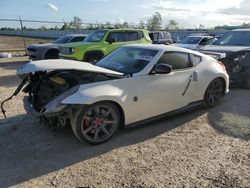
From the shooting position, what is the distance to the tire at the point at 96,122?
14.6ft

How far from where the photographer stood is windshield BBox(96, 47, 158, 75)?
5.28 metres

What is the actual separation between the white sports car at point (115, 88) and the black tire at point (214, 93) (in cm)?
14

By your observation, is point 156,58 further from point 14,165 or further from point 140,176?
point 14,165

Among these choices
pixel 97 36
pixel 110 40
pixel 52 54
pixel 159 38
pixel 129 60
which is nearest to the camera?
pixel 129 60

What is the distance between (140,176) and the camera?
3.78 m

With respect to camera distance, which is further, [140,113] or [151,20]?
[151,20]

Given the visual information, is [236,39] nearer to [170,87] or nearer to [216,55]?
[216,55]

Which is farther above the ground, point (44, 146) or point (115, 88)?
point (115, 88)

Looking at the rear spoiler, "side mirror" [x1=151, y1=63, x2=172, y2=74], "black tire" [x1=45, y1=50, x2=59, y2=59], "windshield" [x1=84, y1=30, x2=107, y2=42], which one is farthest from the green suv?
"side mirror" [x1=151, y1=63, x2=172, y2=74]

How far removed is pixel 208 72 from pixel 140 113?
2.03 m

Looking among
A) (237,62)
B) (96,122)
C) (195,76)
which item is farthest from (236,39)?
(96,122)

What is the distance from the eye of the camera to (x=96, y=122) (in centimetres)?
462

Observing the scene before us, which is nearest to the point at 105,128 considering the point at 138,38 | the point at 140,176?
the point at 140,176

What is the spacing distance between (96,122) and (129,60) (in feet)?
5.09
